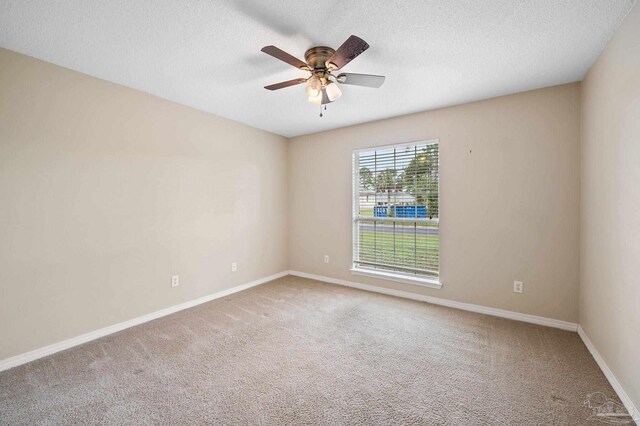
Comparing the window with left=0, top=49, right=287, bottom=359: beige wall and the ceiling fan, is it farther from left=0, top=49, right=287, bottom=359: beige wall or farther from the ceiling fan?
left=0, top=49, right=287, bottom=359: beige wall

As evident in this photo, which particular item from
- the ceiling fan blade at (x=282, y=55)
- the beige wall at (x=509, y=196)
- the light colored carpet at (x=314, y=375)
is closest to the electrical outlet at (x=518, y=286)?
the beige wall at (x=509, y=196)

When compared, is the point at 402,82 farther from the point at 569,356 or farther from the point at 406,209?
the point at 569,356

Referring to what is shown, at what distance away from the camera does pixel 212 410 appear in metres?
1.67

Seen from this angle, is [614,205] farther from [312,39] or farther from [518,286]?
[312,39]

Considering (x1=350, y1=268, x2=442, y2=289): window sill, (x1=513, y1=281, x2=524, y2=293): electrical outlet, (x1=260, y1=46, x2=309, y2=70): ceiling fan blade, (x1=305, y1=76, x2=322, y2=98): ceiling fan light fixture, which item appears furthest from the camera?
(x1=350, y1=268, x2=442, y2=289): window sill

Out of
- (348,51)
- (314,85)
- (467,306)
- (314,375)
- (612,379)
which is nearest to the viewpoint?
(348,51)

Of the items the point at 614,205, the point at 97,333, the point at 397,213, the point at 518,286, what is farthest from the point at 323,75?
the point at 97,333

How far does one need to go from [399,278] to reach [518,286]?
4.37 feet

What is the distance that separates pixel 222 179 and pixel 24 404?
2706 millimetres

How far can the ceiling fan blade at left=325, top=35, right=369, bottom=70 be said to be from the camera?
1609mm

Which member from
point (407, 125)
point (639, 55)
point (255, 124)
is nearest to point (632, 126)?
point (639, 55)

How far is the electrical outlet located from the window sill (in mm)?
770

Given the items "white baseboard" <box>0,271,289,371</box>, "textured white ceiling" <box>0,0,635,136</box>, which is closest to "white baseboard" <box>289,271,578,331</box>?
"white baseboard" <box>0,271,289,371</box>

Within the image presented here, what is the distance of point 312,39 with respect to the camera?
197 centimetres
